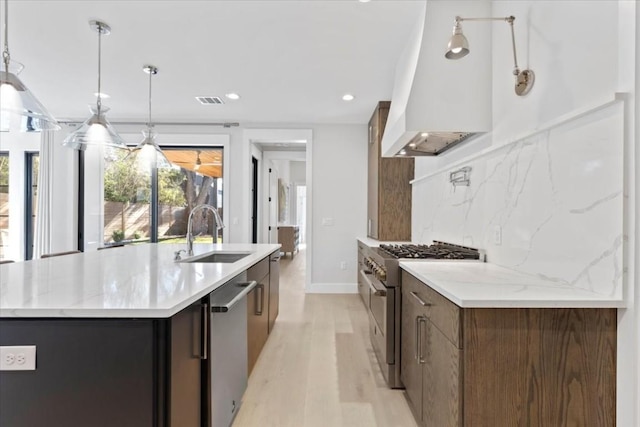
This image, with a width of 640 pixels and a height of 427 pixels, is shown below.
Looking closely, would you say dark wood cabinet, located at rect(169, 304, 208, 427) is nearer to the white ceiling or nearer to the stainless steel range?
the stainless steel range

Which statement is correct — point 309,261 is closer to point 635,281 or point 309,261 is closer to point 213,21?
point 213,21

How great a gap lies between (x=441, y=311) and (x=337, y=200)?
12.2 feet

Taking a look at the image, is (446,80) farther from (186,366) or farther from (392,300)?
(186,366)

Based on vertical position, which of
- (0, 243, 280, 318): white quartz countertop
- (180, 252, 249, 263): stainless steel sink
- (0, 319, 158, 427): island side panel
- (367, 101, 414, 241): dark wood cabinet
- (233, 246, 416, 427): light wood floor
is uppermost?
(367, 101, 414, 241): dark wood cabinet

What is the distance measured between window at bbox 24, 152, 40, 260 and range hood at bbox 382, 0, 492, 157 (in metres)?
5.85

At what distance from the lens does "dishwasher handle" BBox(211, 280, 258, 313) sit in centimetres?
156

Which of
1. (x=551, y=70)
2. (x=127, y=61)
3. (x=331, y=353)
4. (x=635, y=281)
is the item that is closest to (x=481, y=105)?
(x=551, y=70)

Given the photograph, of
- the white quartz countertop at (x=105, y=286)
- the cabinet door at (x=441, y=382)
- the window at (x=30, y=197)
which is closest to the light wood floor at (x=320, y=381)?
the cabinet door at (x=441, y=382)

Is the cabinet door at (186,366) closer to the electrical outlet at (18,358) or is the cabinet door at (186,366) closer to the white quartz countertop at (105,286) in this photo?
the white quartz countertop at (105,286)

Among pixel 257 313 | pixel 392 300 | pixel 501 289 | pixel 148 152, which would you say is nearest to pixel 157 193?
pixel 148 152

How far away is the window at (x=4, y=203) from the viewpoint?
5.05 metres

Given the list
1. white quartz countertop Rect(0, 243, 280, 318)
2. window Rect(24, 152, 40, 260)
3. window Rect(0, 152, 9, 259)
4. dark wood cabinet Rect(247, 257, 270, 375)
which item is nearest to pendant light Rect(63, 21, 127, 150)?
white quartz countertop Rect(0, 243, 280, 318)

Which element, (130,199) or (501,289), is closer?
(501,289)

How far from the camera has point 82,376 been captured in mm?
1104
